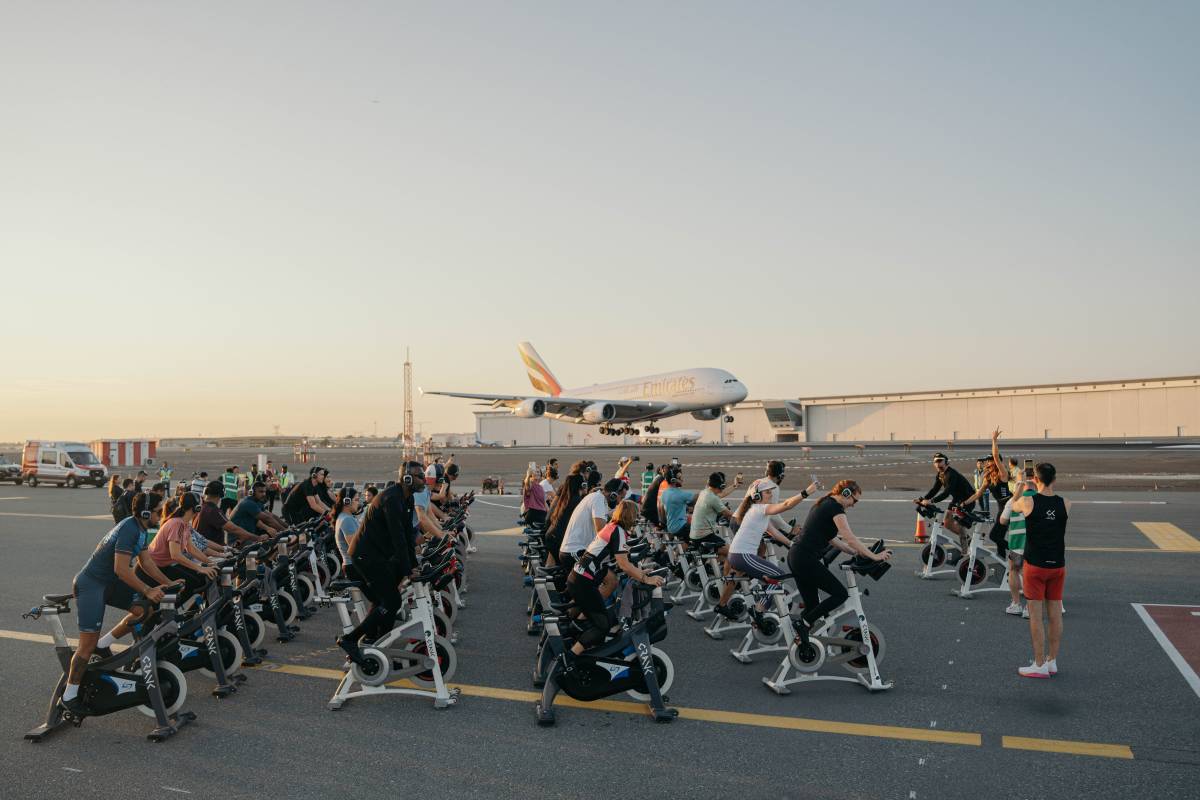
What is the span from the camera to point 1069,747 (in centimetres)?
630

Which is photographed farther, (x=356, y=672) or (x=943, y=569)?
(x=943, y=569)

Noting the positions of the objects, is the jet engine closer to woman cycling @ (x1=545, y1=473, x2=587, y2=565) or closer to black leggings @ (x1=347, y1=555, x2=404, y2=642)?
woman cycling @ (x1=545, y1=473, x2=587, y2=565)

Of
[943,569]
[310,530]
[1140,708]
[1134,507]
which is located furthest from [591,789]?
[1134,507]

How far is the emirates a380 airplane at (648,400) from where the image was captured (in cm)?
5506

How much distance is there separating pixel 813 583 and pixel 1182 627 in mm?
5638

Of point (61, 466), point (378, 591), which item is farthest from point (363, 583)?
point (61, 466)

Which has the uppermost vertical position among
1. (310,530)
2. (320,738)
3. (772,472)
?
(772,472)

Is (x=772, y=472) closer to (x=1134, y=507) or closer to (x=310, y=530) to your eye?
(x=310, y=530)

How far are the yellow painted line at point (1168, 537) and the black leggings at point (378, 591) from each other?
51.3 feet

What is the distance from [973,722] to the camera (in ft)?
22.6

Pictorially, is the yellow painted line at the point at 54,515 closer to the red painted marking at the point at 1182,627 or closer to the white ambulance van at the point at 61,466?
the white ambulance van at the point at 61,466

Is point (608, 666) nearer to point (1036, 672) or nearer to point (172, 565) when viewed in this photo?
point (1036, 672)

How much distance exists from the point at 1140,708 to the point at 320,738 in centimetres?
719

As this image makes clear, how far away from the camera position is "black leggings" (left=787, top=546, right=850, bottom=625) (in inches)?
311
